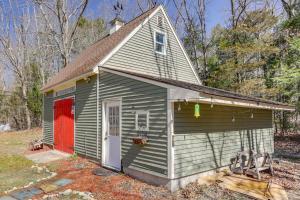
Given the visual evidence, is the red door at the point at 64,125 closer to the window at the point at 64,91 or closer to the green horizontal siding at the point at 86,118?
the window at the point at 64,91

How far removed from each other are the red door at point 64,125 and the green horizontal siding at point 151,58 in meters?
3.16

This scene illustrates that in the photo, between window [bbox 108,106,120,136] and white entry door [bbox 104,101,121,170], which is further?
window [bbox 108,106,120,136]

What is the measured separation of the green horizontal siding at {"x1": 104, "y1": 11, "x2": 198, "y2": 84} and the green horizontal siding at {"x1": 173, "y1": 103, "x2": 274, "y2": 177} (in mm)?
4383

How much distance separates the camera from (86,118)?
439 inches

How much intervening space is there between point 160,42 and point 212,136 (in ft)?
20.4

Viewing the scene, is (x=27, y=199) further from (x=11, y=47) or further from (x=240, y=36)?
(x=11, y=47)

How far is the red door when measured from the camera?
1252cm

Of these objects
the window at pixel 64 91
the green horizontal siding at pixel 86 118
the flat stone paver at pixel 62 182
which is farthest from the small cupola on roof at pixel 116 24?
the flat stone paver at pixel 62 182

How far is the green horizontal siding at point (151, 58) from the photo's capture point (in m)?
11.5

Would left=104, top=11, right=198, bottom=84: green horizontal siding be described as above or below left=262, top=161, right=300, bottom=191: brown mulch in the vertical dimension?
above

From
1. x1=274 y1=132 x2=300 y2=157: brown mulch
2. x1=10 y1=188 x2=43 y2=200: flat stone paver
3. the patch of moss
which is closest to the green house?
the patch of moss

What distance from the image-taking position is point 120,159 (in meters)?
9.02

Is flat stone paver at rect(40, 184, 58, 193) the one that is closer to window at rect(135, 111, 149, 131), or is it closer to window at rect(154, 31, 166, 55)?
window at rect(135, 111, 149, 131)

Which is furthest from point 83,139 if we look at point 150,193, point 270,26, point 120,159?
point 270,26
